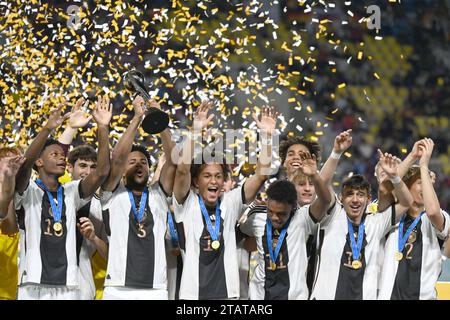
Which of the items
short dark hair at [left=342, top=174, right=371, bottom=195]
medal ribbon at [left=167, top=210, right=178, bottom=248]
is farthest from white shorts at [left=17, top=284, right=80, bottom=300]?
short dark hair at [left=342, top=174, right=371, bottom=195]

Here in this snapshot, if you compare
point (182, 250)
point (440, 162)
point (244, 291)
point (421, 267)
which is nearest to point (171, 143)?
point (182, 250)

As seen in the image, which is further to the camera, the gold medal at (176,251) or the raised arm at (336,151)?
the gold medal at (176,251)

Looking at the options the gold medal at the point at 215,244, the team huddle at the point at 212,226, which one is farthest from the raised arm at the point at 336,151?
the gold medal at the point at 215,244

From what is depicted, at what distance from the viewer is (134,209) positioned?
17.9 ft

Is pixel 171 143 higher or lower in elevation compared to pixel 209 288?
higher

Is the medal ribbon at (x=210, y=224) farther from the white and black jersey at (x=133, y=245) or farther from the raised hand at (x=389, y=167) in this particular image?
the raised hand at (x=389, y=167)

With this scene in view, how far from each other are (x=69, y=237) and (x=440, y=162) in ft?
20.4

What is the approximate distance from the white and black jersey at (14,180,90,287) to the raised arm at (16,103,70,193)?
0.07 m

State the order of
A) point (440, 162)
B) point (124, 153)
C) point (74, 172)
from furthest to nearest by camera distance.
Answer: point (440, 162) → point (74, 172) → point (124, 153)

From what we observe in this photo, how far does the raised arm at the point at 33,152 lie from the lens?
208 inches

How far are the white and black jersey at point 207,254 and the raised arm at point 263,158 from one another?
0.06 metres

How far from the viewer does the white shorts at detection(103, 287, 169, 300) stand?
17.7 feet

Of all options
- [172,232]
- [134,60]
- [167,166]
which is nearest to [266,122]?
[167,166]

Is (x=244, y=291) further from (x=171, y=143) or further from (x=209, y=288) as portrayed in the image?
(x=171, y=143)
